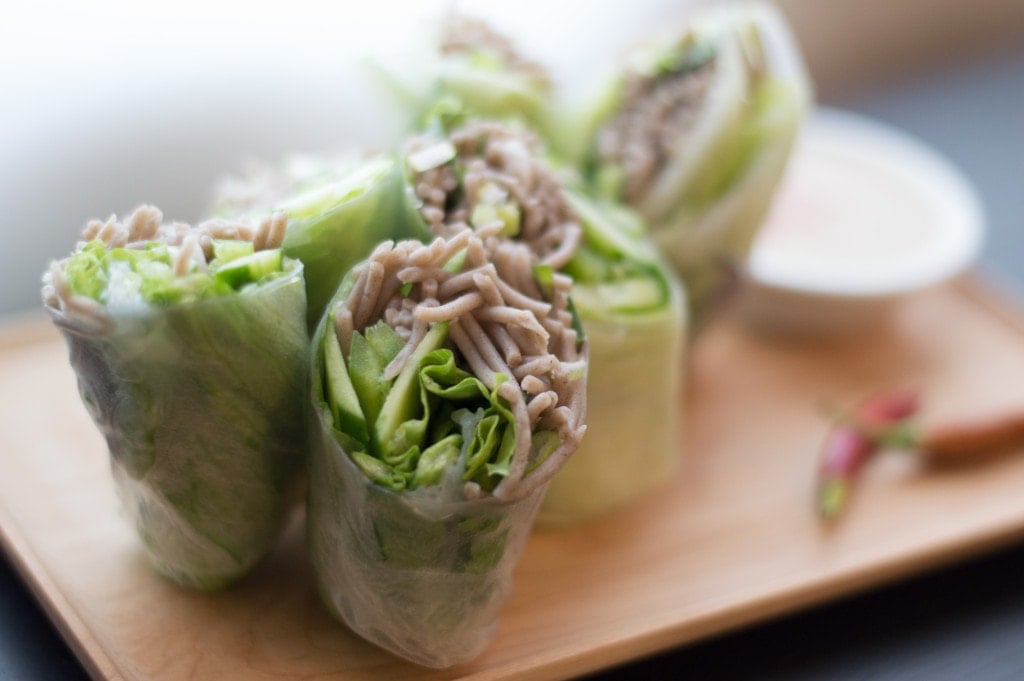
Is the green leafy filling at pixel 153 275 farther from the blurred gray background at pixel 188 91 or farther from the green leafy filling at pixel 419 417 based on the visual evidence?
the blurred gray background at pixel 188 91

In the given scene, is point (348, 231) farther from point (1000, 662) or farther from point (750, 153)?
point (1000, 662)

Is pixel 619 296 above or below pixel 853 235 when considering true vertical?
above

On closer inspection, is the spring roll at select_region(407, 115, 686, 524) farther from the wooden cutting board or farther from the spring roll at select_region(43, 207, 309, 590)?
the spring roll at select_region(43, 207, 309, 590)

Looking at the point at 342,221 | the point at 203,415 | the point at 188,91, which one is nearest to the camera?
the point at 203,415

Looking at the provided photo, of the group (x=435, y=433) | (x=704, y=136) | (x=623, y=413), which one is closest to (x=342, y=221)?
(x=435, y=433)

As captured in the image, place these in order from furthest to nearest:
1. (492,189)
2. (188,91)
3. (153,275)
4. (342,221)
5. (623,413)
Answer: (188,91), (623,413), (492,189), (342,221), (153,275)

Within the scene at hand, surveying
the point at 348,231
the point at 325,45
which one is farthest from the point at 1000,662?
the point at 325,45

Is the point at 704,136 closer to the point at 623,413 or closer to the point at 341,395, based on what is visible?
the point at 623,413

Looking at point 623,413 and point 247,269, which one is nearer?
point 247,269
